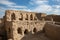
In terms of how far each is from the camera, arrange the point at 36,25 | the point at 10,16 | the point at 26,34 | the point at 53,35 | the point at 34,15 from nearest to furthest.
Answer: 1. the point at 53,35
2. the point at 26,34
3. the point at 36,25
4. the point at 10,16
5. the point at 34,15

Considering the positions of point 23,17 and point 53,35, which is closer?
point 53,35

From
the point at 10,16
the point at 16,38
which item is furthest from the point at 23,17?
the point at 16,38

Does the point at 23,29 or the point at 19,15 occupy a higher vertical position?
the point at 19,15

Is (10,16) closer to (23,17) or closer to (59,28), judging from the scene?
(23,17)

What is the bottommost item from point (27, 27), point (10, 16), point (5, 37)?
point (5, 37)

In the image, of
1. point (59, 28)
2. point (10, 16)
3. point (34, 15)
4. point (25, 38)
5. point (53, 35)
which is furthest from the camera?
point (34, 15)

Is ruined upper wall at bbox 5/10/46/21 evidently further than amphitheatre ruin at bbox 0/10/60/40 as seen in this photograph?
Yes

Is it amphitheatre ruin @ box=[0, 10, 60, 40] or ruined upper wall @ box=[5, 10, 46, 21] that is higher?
ruined upper wall @ box=[5, 10, 46, 21]

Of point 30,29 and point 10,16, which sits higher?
point 10,16

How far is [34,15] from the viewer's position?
122 feet

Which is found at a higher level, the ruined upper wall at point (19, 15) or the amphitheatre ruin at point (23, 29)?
the ruined upper wall at point (19, 15)

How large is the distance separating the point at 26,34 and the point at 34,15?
1038 centimetres

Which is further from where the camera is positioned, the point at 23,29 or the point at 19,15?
the point at 19,15

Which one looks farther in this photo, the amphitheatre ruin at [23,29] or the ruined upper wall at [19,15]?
the ruined upper wall at [19,15]
